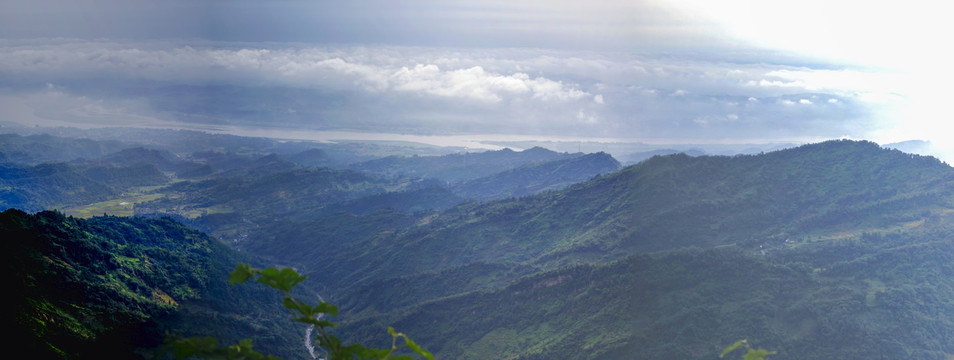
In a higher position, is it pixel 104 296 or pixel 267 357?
pixel 267 357

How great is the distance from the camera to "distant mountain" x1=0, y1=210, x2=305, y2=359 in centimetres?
9569

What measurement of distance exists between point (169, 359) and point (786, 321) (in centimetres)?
14723

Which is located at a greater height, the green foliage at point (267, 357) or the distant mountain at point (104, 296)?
the green foliage at point (267, 357)

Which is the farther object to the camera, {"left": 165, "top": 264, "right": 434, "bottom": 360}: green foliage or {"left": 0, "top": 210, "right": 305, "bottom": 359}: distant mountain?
{"left": 0, "top": 210, "right": 305, "bottom": 359}: distant mountain

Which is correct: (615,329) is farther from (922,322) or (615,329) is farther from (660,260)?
(922,322)

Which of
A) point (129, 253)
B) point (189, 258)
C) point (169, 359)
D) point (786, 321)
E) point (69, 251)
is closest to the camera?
point (169, 359)

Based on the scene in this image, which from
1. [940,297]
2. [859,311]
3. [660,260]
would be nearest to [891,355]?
[859,311]

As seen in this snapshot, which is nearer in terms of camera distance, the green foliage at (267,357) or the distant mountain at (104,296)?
the green foliage at (267,357)

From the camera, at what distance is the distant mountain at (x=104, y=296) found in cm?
9569

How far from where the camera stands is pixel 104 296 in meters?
121

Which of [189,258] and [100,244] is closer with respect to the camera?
[100,244]

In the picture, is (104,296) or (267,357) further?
(104,296)

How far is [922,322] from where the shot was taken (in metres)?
159

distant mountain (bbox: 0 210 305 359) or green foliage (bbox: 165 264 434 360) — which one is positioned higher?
green foliage (bbox: 165 264 434 360)
